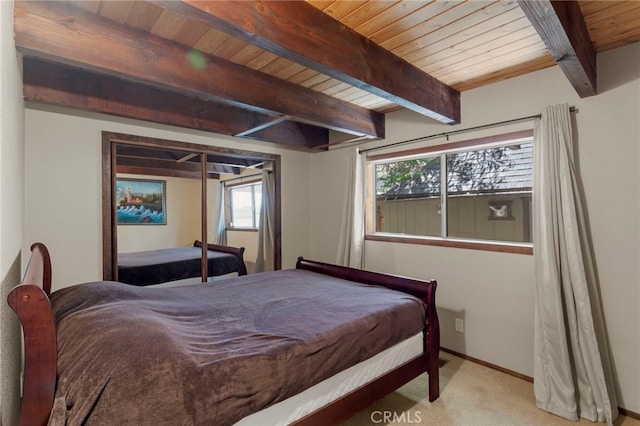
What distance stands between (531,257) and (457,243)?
587 millimetres

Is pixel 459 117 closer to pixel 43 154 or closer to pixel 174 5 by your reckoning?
pixel 174 5

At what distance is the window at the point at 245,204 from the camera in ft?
12.0

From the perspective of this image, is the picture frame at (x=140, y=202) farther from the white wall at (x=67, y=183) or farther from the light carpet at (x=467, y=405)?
the light carpet at (x=467, y=405)

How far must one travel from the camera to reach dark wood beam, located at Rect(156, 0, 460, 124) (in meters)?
1.28

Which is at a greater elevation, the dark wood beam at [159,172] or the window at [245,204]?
the dark wood beam at [159,172]

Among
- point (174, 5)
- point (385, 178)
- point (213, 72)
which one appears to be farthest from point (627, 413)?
point (213, 72)

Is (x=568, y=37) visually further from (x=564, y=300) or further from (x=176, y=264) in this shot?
(x=176, y=264)

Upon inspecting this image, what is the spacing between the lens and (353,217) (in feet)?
11.8

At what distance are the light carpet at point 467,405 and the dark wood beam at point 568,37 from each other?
2169mm

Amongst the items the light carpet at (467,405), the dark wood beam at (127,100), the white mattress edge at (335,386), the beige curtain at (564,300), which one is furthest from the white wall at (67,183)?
the beige curtain at (564,300)

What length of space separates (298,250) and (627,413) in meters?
3.25

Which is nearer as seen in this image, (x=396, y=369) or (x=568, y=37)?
(x=568, y=37)

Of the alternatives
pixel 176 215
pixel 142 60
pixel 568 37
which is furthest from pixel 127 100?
pixel 568 37

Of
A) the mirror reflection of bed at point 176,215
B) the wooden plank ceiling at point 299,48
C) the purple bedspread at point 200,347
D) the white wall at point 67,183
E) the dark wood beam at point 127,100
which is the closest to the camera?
the purple bedspread at point 200,347
